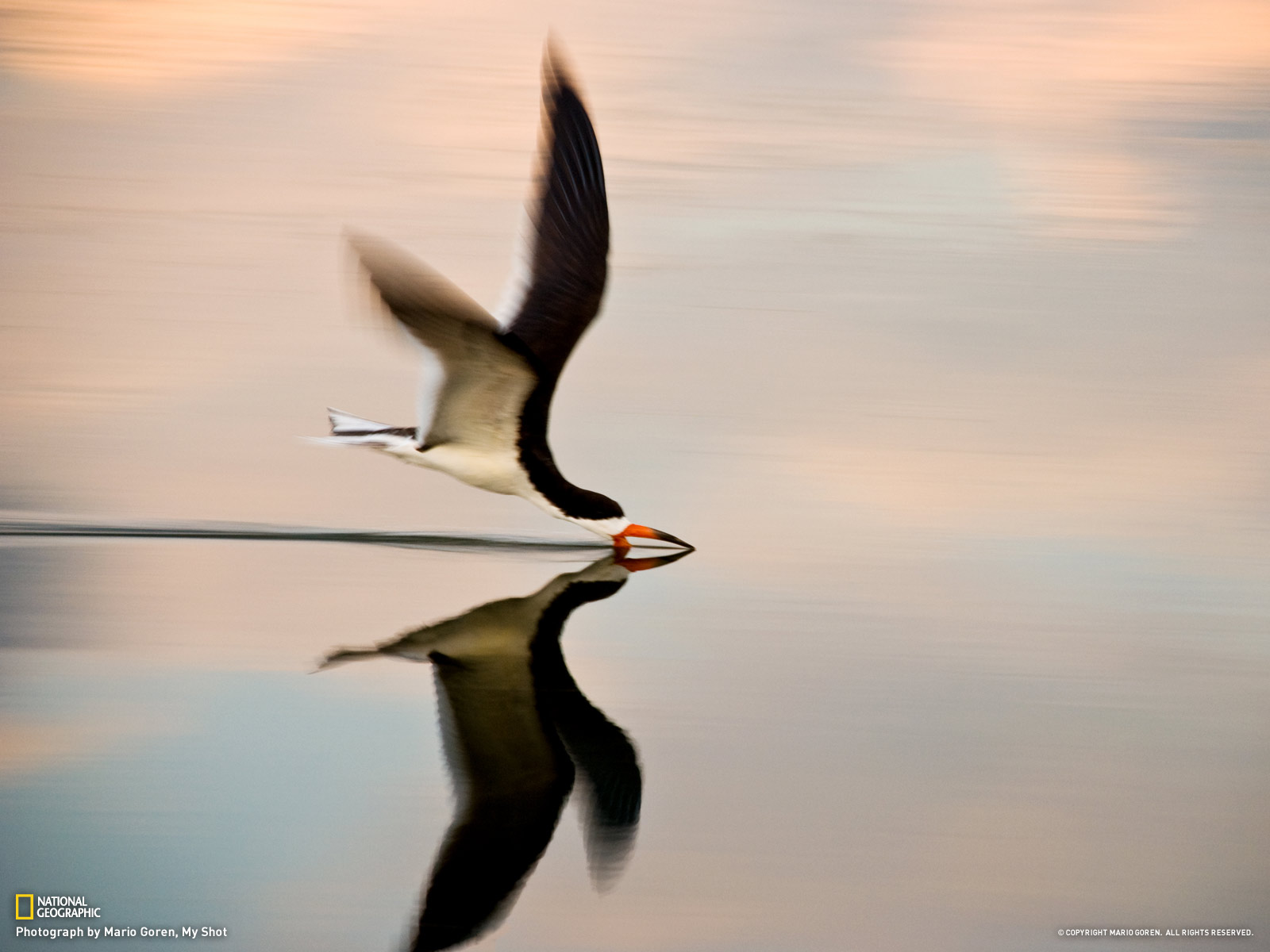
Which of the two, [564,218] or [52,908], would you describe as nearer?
[52,908]

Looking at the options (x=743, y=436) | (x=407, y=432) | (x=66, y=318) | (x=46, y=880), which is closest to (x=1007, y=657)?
(x=743, y=436)

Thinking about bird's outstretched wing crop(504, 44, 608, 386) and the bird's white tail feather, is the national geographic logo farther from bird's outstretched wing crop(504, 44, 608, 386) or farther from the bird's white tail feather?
bird's outstretched wing crop(504, 44, 608, 386)

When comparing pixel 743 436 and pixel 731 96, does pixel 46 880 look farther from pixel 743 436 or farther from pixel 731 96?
pixel 731 96

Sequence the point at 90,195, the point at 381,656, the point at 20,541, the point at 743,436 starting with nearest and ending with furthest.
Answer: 1. the point at 381,656
2. the point at 20,541
3. the point at 743,436
4. the point at 90,195

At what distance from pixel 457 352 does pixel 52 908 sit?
176cm

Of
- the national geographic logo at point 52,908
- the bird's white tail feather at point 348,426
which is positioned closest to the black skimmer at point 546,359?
the bird's white tail feather at point 348,426

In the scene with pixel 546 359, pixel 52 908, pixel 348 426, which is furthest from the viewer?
pixel 348 426

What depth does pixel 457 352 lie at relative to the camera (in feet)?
12.4

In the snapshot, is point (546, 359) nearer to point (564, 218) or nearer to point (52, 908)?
point (564, 218)

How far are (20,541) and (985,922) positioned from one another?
306 cm

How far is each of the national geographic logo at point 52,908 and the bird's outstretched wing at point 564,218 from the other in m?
2.24

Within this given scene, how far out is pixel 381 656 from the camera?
3477mm

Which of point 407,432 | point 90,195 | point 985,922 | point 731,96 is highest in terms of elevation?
point 731,96

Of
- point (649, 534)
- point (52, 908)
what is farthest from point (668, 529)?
point (52, 908)
